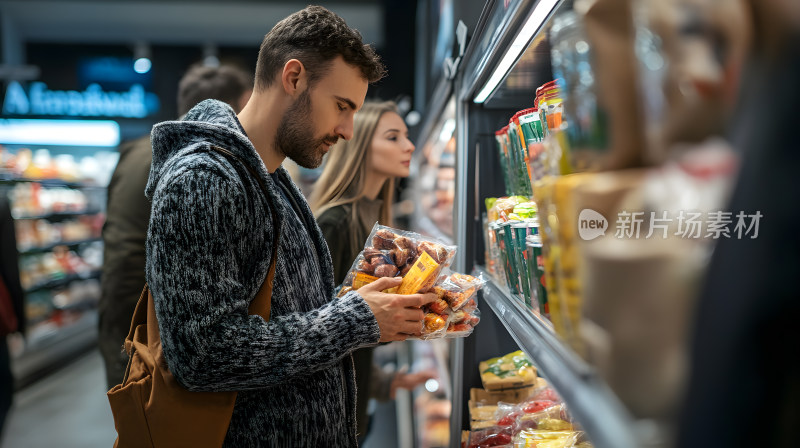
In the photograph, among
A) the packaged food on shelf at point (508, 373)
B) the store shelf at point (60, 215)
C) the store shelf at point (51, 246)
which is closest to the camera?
the packaged food on shelf at point (508, 373)

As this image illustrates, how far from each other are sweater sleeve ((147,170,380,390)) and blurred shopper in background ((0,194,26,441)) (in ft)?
9.68

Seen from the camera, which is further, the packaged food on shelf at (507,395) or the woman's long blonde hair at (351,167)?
the woman's long blonde hair at (351,167)

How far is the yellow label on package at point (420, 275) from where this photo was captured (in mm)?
1319

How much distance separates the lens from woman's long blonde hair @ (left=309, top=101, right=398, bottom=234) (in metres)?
2.21

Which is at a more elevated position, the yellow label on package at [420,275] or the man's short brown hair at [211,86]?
the man's short brown hair at [211,86]

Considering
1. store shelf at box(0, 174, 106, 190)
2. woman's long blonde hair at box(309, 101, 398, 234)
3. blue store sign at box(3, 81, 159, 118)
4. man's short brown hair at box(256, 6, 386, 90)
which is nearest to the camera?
man's short brown hair at box(256, 6, 386, 90)

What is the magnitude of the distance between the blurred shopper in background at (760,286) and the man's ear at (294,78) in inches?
43.2

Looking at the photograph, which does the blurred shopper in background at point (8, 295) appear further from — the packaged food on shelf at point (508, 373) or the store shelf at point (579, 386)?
the store shelf at point (579, 386)

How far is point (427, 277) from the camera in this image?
1324 millimetres

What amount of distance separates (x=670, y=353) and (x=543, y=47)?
37.3 inches

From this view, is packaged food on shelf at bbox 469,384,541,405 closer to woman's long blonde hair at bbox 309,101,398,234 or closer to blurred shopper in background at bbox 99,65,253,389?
woman's long blonde hair at bbox 309,101,398,234

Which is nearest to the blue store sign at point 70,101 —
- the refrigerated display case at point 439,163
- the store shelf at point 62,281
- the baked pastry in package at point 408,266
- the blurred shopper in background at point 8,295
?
the store shelf at point 62,281

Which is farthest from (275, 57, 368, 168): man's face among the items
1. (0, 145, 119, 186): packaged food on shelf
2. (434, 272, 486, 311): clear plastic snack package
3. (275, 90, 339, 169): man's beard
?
(0, 145, 119, 186): packaged food on shelf

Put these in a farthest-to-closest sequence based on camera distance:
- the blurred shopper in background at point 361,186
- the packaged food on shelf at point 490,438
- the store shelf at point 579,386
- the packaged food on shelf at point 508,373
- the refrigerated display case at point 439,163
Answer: the refrigerated display case at point 439,163, the blurred shopper in background at point 361,186, the packaged food on shelf at point 508,373, the packaged food on shelf at point 490,438, the store shelf at point 579,386
